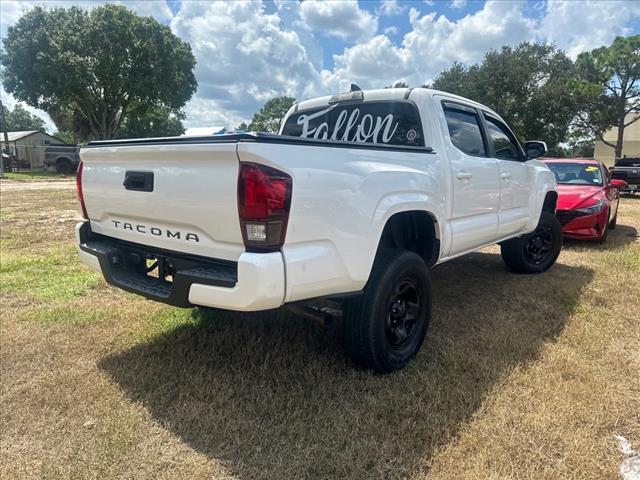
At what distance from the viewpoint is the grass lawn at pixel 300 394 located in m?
2.28

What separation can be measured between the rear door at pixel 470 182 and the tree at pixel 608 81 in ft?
91.1

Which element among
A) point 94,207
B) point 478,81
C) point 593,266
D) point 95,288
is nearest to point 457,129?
point 94,207

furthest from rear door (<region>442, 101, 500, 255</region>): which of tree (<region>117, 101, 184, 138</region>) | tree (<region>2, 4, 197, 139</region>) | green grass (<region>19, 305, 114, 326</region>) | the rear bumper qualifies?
tree (<region>117, 101, 184, 138</region>)

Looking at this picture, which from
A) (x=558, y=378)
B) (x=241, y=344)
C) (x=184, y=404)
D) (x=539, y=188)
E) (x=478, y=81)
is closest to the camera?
(x=184, y=404)

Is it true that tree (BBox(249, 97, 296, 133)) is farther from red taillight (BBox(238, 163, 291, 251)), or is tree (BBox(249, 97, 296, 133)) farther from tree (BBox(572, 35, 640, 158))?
red taillight (BBox(238, 163, 291, 251))

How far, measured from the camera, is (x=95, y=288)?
486 centimetres

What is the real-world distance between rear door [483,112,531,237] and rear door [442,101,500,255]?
0.53 feet

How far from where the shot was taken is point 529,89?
29328 mm

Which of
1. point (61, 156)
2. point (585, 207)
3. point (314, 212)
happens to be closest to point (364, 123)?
point (314, 212)

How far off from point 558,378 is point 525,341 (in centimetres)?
61

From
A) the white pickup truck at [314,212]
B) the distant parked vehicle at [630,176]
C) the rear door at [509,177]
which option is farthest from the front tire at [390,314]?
the distant parked vehicle at [630,176]

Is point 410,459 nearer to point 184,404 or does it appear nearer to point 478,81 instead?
point 184,404

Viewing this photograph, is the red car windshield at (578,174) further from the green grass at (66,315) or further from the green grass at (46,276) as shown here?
the green grass at (46,276)

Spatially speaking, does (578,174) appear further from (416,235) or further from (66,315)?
(66,315)
